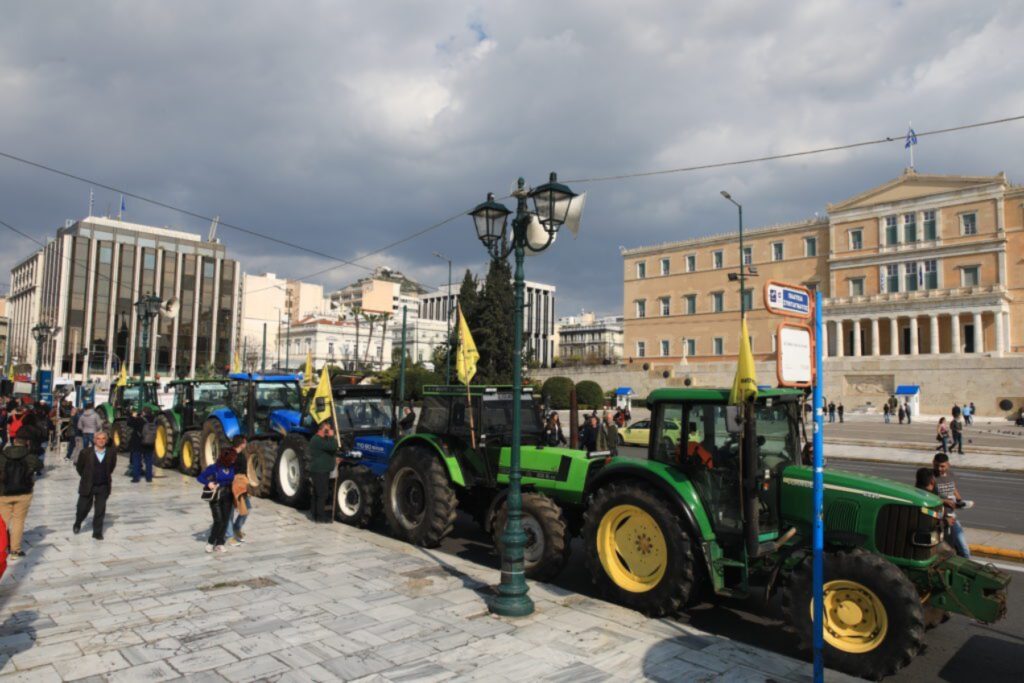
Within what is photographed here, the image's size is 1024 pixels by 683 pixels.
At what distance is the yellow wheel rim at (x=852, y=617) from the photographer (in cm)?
538

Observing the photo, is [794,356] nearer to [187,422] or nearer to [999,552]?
[999,552]

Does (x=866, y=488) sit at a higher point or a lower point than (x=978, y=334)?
lower

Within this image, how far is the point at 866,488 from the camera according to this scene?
5.92 meters

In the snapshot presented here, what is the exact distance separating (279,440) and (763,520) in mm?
10397

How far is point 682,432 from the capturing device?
6.94 metres

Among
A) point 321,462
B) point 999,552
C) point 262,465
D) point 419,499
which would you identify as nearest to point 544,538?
point 419,499

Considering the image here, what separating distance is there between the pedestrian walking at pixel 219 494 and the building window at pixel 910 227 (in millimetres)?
65888

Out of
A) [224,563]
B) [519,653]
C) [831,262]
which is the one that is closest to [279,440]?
[224,563]

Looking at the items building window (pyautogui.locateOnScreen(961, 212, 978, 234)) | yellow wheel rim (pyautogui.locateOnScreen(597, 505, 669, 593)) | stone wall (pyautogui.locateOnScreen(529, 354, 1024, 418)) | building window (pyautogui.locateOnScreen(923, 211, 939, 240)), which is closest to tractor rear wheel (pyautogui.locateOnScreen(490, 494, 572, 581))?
yellow wheel rim (pyautogui.locateOnScreen(597, 505, 669, 593))

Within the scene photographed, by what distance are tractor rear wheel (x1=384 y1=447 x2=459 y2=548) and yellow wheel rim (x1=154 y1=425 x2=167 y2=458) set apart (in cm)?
1103

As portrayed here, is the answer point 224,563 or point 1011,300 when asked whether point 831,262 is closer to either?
point 1011,300

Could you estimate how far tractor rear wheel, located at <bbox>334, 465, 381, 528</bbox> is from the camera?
10.8m

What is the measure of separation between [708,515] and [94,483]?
9.01m

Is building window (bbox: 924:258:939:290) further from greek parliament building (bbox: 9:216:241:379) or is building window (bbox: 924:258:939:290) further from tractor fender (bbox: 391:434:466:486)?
greek parliament building (bbox: 9:216:241:379)
